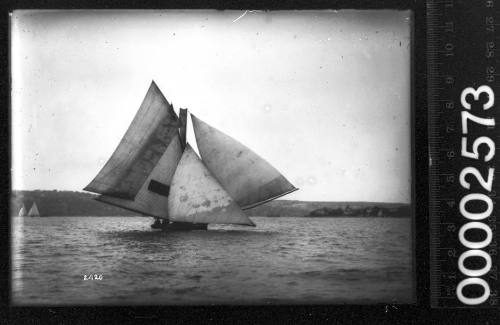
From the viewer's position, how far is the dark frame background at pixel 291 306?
435cm

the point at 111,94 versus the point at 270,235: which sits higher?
the point at 111,94

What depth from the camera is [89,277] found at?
4352 mm

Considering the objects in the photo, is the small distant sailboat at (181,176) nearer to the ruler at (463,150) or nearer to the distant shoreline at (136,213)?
the distant shoreline at (136,213)

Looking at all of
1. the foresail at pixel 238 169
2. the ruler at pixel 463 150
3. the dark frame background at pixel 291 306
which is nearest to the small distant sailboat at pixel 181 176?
the foresail at pixel 238 169

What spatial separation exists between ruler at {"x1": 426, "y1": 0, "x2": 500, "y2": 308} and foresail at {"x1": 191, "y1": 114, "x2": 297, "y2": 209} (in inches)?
42.0

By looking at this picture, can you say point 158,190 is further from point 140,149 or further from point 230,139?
point 230,139

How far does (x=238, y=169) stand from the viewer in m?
4.62

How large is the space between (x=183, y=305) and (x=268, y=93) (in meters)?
1.60

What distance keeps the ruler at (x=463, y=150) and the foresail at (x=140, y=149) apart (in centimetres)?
185

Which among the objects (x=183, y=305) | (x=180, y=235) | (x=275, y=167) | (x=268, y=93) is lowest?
(x=183, y=305)

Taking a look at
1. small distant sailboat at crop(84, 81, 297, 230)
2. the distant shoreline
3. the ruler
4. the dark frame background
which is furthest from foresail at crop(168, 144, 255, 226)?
the ruler

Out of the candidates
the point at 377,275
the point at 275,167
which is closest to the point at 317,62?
the point at 275,167

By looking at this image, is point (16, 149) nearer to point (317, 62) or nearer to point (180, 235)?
point (180, 235)

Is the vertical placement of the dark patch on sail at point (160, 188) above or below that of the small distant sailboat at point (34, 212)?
above
